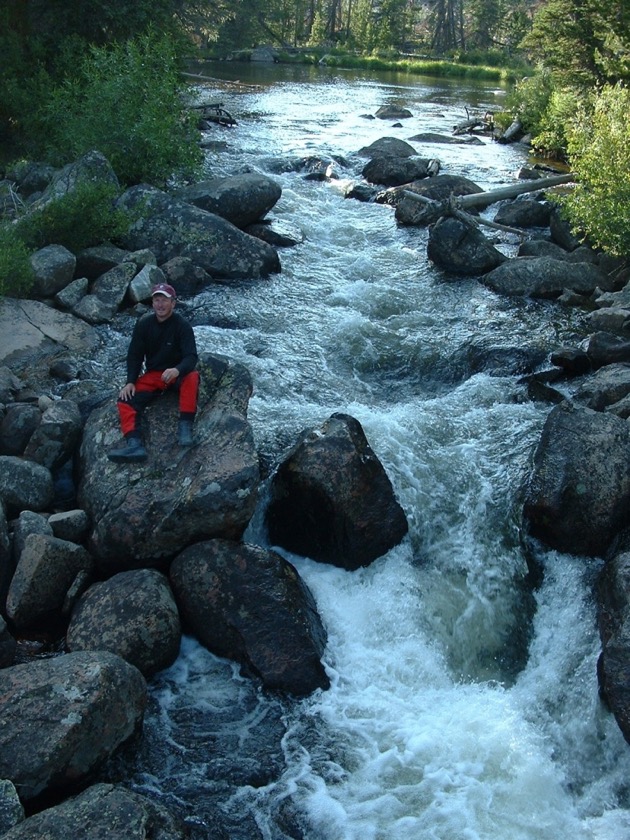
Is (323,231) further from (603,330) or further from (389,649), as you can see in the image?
(389,649)

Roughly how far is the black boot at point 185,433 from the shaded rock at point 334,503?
1.16 metres

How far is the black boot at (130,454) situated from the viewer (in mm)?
8773

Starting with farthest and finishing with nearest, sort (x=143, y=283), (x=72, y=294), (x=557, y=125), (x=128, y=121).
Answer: (x=557, y=125) < (x=128, y=121) < (x=143, y=283) < (x=72, y=294)

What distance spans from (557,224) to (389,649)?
42.4 ft

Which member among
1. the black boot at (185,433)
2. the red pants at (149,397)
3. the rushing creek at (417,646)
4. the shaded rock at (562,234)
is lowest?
the rushing creek at (417,646)

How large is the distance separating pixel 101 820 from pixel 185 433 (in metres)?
4.27

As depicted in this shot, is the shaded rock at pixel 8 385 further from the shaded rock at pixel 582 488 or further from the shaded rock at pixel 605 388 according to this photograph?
the shaded rock at pixel 605 388

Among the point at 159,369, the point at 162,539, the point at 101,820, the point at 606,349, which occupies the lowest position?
the point at 101,820

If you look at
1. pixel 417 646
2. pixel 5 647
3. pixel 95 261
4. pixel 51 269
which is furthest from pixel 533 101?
pixel 5 647

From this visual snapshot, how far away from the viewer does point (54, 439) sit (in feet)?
30.9

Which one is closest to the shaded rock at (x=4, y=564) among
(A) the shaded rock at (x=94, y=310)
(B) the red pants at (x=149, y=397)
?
(B) the red pants at (x=149, y=397)

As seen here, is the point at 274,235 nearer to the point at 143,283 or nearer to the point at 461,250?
the point at 461,250

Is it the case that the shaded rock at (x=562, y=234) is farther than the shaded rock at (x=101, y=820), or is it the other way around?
the shaded rock at (x=562, y=234)

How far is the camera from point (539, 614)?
8.62 meters
